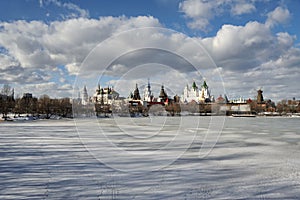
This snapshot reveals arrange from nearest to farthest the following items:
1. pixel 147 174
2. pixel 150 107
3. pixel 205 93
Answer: pixel 147 174, pixel 150 107, pixel 205 93

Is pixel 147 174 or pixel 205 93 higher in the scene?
pixel 205 93

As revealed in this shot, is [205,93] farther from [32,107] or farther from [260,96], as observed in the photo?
[32,107]

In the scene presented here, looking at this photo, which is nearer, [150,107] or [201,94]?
[150,107]

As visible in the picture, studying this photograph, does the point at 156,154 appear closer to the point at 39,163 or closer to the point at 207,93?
the point at 39,163

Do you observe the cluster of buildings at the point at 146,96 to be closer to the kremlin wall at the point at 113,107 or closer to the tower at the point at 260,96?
the kremlin wall at the point at 113,107

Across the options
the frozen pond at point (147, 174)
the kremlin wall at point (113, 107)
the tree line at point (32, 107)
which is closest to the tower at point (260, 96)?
the kremlin wall at point (113, 107)

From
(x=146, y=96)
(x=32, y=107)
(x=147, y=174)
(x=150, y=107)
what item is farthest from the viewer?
(x=146, y=96)

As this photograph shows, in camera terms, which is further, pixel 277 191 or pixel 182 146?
Result: pixel 182 146

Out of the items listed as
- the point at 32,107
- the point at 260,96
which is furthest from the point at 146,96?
the point at 260,96

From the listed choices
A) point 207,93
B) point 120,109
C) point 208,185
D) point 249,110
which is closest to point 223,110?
point 249,110

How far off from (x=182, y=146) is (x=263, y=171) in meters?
5.08

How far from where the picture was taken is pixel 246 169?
8.11 meters

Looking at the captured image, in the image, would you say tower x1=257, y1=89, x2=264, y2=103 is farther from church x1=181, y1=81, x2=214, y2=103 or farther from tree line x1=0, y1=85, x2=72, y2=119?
tree line x1=0, y1=85, x2=72, y2=119

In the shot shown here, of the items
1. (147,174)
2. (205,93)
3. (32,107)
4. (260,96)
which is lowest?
(147,174)
